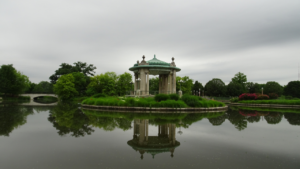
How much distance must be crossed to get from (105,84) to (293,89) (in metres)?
58.2

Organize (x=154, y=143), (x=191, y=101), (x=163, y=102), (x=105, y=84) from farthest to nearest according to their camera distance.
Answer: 1. (x=105, y=84)
2. (x=191, y=101)
3. (x=163, y=102)
4. (x=154, y=143)

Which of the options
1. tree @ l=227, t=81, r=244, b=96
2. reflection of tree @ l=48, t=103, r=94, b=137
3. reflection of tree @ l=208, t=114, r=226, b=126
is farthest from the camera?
tree @ l=227, t=81, r=244, b=96

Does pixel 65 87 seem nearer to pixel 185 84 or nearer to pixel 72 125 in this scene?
pixel 185 84

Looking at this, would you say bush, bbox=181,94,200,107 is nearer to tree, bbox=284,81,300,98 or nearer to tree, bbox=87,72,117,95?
tree, bbox=87,72,117,95

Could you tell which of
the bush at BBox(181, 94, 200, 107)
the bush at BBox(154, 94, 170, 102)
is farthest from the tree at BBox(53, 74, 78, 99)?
the bush at BBox(181, 94, 200, 107)

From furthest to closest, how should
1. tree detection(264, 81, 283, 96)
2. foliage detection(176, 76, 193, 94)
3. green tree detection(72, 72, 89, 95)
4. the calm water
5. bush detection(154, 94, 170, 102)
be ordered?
green tree detection(72, 72, 89, 95)
tree detection(264, 81, 283, 96)
foliage detection(176, 76, 193, 94)
bush detection(154, 94, 170, 102)
the calm water

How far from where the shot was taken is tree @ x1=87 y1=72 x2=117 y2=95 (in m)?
48.0

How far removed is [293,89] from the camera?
6006 centimetres

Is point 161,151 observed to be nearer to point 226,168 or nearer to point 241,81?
point 226,168

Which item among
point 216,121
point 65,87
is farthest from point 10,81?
point 216,121

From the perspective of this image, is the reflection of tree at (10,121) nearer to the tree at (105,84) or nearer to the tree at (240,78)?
the tree at (105,84)

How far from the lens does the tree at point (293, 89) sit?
5937 cm

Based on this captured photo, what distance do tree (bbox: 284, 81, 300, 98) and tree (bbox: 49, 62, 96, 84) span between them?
68.1 metres

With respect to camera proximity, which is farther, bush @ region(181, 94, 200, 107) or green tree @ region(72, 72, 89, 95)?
green tree @ region(72, 72, 89, 95)
